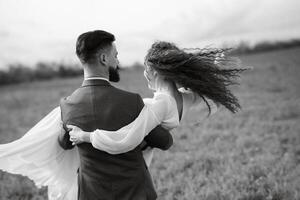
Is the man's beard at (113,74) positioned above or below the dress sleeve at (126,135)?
above

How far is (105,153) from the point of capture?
2760 mm

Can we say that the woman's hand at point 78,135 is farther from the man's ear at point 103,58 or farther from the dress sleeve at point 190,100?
the dress sleeve at point 190,100

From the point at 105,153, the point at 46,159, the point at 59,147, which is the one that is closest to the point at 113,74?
the point at 105,153

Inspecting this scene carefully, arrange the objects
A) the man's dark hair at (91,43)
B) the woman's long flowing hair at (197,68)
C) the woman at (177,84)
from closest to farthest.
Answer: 1. the man's dark hair at (91,43)
2. the woman at (177,84)
3. the woman's long flowing hair at (197,68)

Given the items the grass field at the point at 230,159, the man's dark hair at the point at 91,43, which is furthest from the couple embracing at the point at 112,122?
the grass field at the point at 230,159

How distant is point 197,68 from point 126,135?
34.2 inches

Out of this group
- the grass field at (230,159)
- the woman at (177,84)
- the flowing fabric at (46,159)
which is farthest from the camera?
the grass field at (230,159)

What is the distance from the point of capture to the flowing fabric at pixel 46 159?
10.5 feet

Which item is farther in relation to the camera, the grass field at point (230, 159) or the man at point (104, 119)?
the grass field at point (230, 159)

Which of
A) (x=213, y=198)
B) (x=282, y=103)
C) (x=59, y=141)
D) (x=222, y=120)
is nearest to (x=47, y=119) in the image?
(x=59, y=141)

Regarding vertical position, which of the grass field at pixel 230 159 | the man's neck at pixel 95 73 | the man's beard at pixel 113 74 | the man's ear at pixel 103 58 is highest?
the man's ear at pixel 103 58

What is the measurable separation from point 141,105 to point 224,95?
91 centimetres

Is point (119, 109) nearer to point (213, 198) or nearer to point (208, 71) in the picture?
point (208, 71)

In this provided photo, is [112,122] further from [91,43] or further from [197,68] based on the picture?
[197,68]
